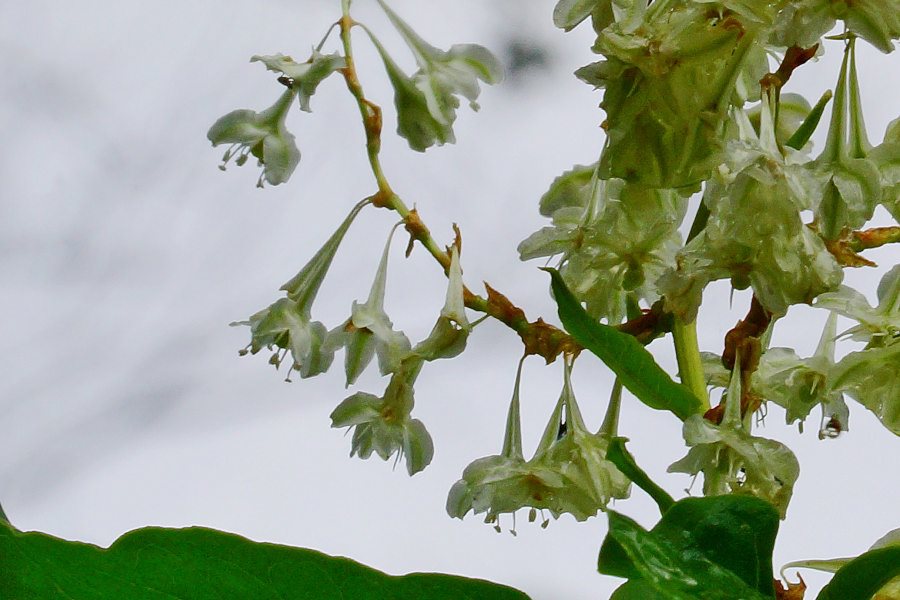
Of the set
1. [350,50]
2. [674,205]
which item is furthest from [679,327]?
[350,50]

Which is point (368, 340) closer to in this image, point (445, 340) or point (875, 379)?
point (445, 340)

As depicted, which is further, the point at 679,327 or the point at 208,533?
the point at 679,327

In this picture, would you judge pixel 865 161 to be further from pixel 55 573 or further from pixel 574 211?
pixel 55 573

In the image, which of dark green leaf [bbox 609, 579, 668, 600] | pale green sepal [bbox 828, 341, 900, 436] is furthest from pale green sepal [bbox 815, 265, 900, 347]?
dark green leaf [bbox 609, 579, 668, 600]

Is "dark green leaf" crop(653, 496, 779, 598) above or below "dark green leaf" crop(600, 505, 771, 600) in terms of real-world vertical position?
above

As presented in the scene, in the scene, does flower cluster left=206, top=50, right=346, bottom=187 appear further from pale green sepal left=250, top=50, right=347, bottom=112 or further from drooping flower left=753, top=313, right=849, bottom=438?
drooping flower left=753, top=313, right=849, bottom=438

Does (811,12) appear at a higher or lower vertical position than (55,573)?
higher

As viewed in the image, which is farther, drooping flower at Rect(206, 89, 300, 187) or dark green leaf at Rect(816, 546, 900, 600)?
drooping flower at Rect(206, 89, 300, 187)
